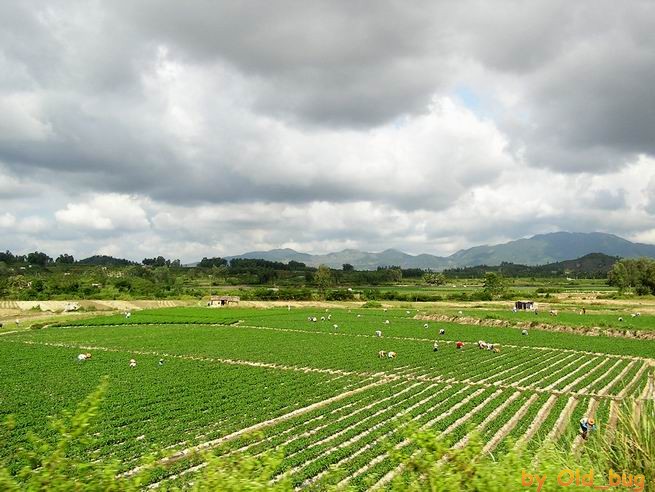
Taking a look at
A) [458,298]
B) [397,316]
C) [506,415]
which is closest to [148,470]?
[506,415]

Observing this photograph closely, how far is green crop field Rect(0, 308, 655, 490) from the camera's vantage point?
61.7ft

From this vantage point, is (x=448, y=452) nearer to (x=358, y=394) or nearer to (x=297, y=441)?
(x=297, y=441)

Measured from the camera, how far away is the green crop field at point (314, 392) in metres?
18.8

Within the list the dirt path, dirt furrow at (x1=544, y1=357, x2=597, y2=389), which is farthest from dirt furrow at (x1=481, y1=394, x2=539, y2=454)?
the dirt path

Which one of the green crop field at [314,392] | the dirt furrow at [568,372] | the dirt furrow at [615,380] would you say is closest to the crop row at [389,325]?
the green crop field at [314,392]

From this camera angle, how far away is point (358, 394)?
29297 millimetres

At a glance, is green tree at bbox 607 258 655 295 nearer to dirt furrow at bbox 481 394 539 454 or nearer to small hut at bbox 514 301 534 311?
small hut at bbox 514 301 534 311

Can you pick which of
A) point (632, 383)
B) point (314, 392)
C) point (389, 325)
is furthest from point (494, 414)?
point (389, 325)

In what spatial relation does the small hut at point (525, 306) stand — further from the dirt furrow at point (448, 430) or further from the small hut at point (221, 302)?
the small hut at point (221, 302)

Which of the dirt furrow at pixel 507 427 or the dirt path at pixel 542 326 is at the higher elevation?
the dirt furrow at pixel 507 427

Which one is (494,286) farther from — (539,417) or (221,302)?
(539,417)

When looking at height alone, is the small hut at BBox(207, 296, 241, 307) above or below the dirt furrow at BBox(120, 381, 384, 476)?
above

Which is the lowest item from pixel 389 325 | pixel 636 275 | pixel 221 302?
pixel 389 325

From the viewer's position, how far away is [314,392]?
29922mm
